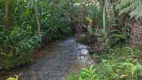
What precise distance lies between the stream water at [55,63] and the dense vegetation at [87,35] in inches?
8.8

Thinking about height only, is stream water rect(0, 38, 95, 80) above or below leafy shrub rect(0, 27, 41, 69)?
below

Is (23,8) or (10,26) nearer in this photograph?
(10,26)

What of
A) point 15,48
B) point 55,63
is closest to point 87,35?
point 55,63

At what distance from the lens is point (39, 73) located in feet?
16.4

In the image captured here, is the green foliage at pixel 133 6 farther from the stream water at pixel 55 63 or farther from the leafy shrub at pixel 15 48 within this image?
the leafy shrub at pixel 15 48

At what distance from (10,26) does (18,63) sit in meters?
0.86

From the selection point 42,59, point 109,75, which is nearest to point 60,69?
point 42,59

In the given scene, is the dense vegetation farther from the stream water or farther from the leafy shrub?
the stream water

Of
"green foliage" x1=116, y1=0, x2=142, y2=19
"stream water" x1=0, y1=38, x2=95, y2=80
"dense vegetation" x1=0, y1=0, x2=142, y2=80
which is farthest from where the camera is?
"stream water" x1=0, y1=38, x2=95, y2=80

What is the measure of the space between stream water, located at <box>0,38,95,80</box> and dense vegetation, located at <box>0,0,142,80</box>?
0.74 ft

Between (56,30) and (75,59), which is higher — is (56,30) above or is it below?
above

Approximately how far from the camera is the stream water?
4.91 meters

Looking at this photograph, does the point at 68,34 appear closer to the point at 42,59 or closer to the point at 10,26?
the point at 42,59

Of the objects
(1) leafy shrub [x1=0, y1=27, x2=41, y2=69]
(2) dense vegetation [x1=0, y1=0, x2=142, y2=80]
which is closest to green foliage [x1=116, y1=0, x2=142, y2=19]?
(2) dense vegetation [x1=0, y1=0, x2=142, y2=80]
